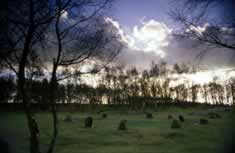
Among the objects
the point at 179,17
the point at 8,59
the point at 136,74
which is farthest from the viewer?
the point at 136,74

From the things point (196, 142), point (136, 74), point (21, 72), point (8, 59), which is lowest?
point (196, 142)

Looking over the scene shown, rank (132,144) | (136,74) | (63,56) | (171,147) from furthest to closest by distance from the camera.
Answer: (136,74)
(132,144)
(171,147)
(63,56)

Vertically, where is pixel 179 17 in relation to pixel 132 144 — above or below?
above

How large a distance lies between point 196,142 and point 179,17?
10216mm

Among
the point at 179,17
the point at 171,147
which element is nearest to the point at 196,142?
the point at 171,147

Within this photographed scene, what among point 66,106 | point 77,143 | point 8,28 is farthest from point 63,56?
point 66,106

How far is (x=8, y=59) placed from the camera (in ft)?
25.8

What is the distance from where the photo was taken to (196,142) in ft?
49.5

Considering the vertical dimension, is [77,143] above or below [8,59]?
below

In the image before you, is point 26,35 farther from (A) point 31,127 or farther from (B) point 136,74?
(B) point 136,74

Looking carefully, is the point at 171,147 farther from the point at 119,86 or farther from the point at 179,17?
the point at 119,86

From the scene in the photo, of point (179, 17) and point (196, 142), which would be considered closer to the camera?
point (179, 17)

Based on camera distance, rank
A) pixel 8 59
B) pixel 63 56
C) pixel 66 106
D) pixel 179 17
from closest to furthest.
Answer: pixel 179 17 → pixel 8 59 → pixel 63 56 → pixel 66 106

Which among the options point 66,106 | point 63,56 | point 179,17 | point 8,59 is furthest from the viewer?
point 66,106
